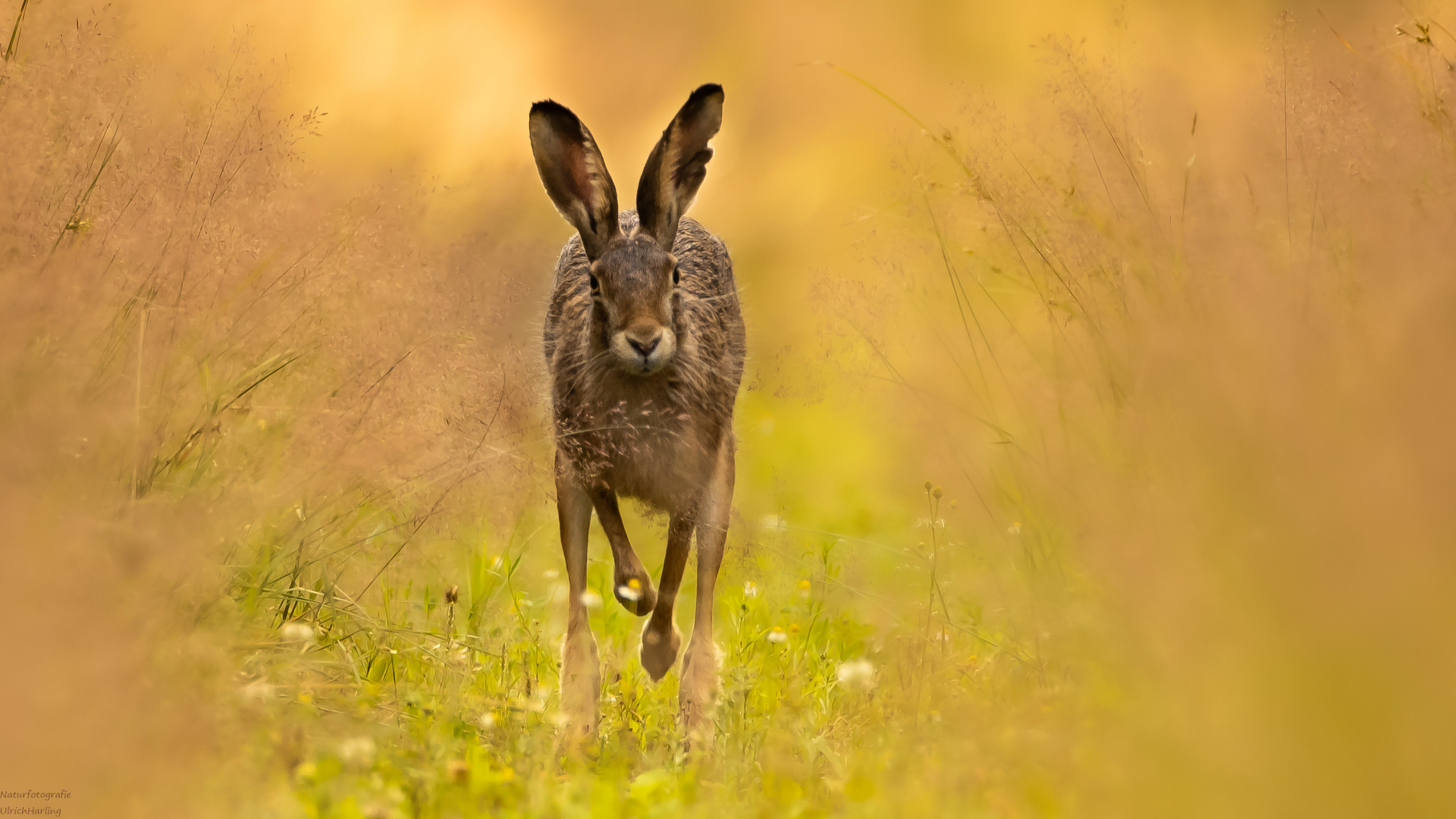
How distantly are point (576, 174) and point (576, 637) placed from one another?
5.60 feet

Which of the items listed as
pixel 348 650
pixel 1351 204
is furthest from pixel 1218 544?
pixel 348 650

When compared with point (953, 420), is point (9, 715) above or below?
below

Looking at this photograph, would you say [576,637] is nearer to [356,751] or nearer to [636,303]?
[636,303]

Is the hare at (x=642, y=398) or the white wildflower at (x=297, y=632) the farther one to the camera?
the hare at (x=642, y=398)

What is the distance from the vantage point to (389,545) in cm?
420

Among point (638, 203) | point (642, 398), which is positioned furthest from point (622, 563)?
point (638, 203)

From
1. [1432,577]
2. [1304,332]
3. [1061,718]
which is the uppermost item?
[1304,332]

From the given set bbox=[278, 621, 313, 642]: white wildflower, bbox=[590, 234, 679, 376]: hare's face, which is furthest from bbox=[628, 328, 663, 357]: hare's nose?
bbox=[278, 621, 313, 642]: white wildflower

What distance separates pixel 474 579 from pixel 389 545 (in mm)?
931

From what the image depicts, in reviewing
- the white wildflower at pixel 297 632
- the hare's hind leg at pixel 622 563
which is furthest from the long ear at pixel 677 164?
the white wildflower at pixel 297 632

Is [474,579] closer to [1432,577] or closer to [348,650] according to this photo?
[348,650]

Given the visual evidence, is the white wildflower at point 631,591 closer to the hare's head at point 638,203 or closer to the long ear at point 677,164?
the hare's head at point 638,203

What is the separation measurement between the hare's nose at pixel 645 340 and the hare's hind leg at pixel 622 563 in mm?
756

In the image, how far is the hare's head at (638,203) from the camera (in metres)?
4.75
